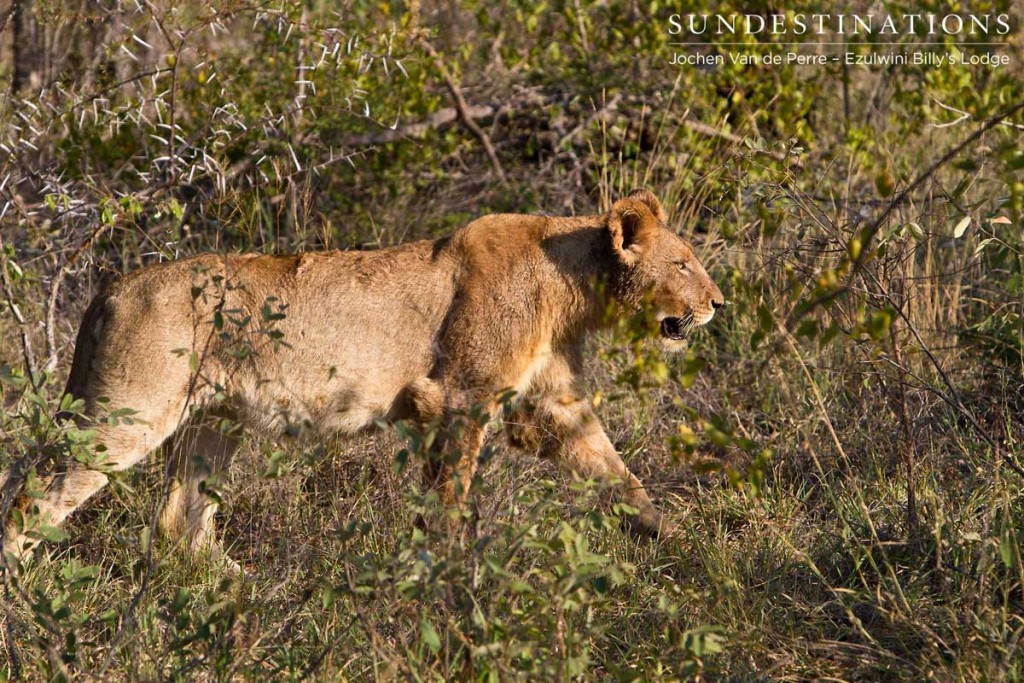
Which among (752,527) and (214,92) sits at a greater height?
(214,92)

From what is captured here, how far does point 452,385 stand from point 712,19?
4498mm

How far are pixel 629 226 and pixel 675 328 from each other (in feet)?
1.76

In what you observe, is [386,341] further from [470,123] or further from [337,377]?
[470,123]

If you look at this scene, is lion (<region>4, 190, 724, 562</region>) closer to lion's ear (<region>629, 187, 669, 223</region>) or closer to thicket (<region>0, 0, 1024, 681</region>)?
lion's ear (<region>629, 187, 669, 223</region>)

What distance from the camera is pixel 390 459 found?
526 centimetres

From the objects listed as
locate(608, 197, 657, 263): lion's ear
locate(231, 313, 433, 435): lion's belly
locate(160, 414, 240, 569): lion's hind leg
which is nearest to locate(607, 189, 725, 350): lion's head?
locate(608, 197, 657, 263): lion's ear

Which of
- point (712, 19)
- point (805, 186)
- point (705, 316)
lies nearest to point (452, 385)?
point (705, 316)

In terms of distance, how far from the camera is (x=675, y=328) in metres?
5.66

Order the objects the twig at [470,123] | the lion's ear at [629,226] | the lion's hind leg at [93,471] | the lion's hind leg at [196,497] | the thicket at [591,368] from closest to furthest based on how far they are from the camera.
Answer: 1. the thicket at [591,368]
2. the lion's hind leg at [93,471]
3. the lion's hind leg at [196,497]
4. the lion's ear at [629,226]
5. the twig at [470,123]

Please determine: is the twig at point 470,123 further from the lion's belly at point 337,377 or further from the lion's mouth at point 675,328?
the lion's belly at point 337,377

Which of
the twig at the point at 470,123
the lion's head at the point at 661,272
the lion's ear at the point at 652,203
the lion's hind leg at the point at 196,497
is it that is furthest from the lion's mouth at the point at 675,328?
the twig at the point at 470,123

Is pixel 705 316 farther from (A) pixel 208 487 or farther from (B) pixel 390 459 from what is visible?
(A) pixel 208 487

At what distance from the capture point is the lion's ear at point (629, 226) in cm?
541

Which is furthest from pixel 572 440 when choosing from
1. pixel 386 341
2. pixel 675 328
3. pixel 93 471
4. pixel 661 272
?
pixel 93 471
